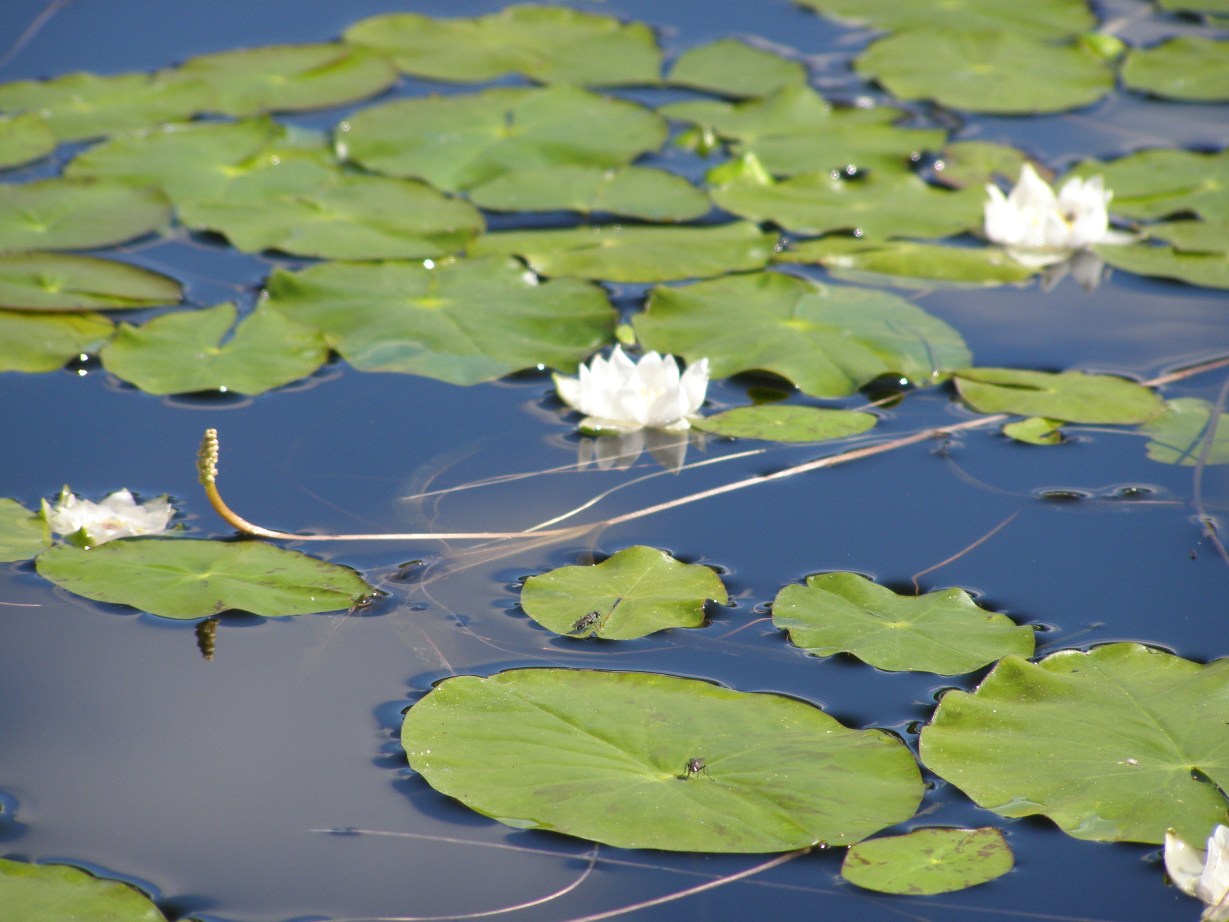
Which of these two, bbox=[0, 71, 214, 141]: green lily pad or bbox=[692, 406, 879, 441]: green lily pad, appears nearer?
bbox=[692, 406, 879, 441]: green lily pad

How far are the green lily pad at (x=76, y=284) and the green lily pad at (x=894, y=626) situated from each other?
A: 198 cm

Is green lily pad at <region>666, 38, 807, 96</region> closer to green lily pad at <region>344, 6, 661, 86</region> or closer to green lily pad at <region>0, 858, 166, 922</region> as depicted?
green lily pad at <region>344, 6, 661, 86</region>

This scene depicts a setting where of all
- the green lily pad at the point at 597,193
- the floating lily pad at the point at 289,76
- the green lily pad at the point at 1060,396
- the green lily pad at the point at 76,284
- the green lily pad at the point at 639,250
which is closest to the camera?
the green lily pad at the point at 1060,396

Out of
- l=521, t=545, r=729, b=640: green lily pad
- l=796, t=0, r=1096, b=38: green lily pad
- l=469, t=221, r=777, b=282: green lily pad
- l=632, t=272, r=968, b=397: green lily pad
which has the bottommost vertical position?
l=521, t=545, r=729, b=640: green lily pad

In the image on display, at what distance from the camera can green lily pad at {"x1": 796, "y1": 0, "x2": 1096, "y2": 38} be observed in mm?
5074

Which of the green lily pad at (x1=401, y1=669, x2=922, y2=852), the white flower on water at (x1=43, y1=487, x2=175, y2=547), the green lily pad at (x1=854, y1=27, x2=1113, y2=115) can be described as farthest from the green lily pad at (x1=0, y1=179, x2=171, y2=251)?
the green lily pad at (x1=854, y1=27, x2=1113, y2=115)

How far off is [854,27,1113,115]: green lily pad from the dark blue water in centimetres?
132

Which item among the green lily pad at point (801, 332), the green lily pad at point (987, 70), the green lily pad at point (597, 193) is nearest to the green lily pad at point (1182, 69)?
the green lily pad at point (987, 70)

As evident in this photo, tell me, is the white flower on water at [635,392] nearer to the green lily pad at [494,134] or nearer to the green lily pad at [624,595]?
the green lily pad at [624,595]

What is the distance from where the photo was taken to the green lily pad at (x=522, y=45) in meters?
4.77

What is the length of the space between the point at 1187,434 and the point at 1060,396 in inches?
11.1

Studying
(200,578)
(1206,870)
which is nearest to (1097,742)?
(1206,870)

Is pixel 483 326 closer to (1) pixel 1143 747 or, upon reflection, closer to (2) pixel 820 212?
(2) pixel 820 212

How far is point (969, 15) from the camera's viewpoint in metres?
5.18
